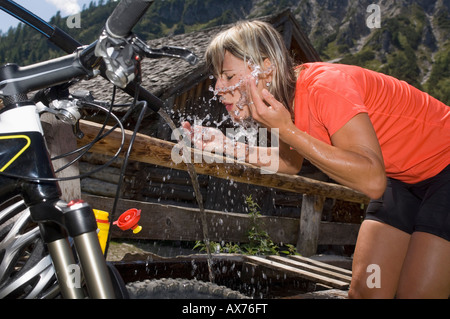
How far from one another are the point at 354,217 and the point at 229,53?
9.72 m

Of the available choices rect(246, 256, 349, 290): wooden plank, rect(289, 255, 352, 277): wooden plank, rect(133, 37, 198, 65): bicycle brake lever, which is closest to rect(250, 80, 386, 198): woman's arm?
rect(133, 37, 198, 65): bicycle brake lever

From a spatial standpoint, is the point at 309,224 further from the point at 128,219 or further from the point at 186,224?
the point at 128,219

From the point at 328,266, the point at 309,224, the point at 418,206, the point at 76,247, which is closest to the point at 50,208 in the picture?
the point at 76,247

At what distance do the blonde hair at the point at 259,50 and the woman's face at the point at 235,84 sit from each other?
27 millimetres

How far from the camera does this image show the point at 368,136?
1660 mm

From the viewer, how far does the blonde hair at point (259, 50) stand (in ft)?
6.19

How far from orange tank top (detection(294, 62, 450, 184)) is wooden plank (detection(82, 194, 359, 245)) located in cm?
200

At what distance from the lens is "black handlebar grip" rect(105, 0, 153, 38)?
3.25ft

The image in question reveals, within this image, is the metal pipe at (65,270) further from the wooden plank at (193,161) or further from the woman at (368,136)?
the wooden plank at (193,161)

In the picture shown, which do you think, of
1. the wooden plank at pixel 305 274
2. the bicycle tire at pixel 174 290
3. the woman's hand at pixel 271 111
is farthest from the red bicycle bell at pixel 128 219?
the wooden plank at pixel 305 274
